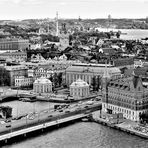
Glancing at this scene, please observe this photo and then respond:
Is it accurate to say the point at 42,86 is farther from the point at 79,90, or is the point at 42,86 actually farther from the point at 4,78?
the point at 4,78

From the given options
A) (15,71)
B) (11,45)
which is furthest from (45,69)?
(11,45)

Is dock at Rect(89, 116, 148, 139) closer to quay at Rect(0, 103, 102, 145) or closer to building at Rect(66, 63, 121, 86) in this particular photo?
quay at Rect(0, 103, 102, 145)

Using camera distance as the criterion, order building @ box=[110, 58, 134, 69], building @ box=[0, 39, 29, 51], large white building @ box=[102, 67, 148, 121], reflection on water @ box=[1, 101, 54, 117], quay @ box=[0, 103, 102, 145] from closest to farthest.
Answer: quay @ box=[0, 103, 102, 145] < large white building @ box=[102, 67, 148, 121] < reflection on water @ box=[1, 101, 54, 117] < building @ box=[110, 58, 134, 69] < building @ box=[0, 39, 29, 51]

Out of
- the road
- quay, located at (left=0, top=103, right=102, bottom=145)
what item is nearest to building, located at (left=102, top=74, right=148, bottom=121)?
quay, located at (left=0, top=103, right=102, bottom=145)

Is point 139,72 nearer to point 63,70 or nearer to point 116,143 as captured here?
point 63,70

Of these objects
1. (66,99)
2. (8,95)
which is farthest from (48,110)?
(8,95)
